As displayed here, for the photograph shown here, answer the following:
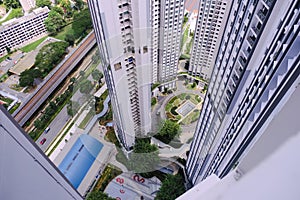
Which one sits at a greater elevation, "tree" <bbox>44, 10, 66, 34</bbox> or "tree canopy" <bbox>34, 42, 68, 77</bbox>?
"tree" <bbox>44, 10, 66, 34</bbox>

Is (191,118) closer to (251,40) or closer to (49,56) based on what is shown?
(251,40)

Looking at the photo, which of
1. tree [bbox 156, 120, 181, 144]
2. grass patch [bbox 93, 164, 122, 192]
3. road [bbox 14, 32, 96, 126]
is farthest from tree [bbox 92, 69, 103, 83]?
road [bbox 14, 32, 96, 126]

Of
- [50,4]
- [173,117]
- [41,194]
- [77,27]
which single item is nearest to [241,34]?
[41,194]

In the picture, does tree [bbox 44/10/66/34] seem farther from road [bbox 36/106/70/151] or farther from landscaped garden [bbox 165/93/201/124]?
landscaped garden [bbox 165/93/201/124]

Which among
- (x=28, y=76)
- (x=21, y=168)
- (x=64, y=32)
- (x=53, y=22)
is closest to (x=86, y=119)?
(x=28, y=76)

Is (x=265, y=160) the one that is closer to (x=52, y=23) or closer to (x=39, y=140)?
(x=39, y=140)

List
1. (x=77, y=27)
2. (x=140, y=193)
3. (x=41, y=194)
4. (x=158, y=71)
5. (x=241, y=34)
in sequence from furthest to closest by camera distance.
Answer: (x=77, y=27)
(x=158, y=71)
(x=140, y=193)
(x=241, y=34)
(x=41, y=194)
